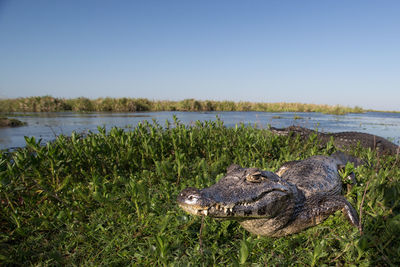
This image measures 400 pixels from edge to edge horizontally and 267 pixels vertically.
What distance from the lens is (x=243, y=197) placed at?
1558mm

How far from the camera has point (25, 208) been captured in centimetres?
247

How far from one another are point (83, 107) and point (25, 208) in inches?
799

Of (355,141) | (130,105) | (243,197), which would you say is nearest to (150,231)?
(243,197)

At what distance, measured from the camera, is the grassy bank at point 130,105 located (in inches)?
715

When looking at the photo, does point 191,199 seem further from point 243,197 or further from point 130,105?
point 130,105

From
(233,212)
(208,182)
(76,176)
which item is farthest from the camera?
(76,176)

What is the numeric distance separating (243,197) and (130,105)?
21.8 m

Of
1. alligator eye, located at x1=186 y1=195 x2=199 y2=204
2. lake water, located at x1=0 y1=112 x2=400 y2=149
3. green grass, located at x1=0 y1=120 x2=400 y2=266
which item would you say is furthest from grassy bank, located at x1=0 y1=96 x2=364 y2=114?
alligator eye, located at x1=186 y1=195 x2=199 y2=204

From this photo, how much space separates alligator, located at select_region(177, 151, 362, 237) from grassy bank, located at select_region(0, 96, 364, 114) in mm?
18354

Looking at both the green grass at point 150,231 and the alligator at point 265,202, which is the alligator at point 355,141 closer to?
the green grass at point 150,231

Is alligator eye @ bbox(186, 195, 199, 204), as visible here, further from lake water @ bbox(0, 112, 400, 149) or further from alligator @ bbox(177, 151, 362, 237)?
lake water @ bbox(0, 112, 400, 149)

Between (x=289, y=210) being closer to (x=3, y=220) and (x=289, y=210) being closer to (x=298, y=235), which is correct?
(x=298, y=235)

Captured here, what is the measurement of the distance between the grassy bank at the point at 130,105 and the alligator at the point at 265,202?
1835 centimetres

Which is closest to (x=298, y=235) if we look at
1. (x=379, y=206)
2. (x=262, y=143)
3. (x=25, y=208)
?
(x=379, y=206)
